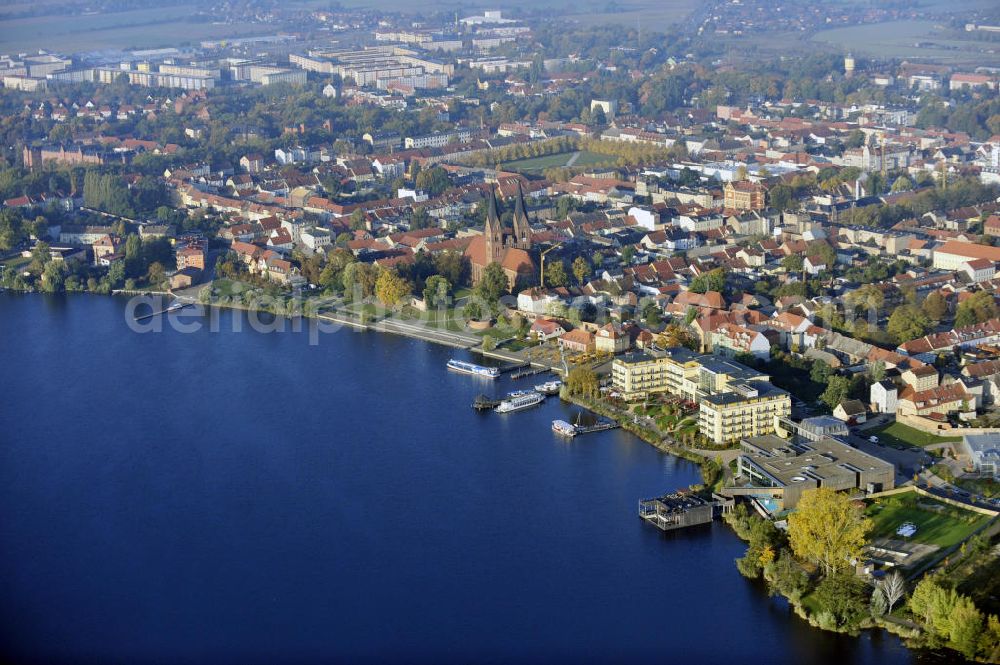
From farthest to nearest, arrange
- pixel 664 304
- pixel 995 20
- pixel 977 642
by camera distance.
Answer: pixel 995 20, pixel 664 304, pixel 977 642

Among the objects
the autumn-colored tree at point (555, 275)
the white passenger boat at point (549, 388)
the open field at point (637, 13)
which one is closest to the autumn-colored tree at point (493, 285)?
the autumn-colored tree at point (555, 275)

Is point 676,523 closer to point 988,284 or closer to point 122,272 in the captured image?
point 988,284

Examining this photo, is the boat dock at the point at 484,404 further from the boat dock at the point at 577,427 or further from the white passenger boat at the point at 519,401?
the boat dock at the point at 577,427

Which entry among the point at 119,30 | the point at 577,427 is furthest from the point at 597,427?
the point at 119,30

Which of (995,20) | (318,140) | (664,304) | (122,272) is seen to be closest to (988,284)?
(664,304)

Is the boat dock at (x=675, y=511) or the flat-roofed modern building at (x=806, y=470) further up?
the flat-roofed modern building at (x=806, y=470)
